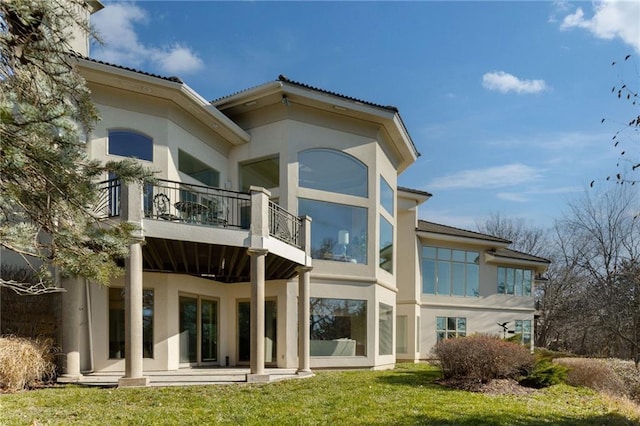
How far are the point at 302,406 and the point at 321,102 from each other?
34.8 ft

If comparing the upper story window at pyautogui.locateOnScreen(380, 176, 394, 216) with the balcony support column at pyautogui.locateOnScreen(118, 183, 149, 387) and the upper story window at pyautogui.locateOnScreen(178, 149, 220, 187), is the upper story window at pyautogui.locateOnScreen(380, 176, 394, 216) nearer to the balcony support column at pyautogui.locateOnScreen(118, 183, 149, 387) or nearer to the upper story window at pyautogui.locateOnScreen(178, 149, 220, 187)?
the upper story window at pyautogui.locateOnScreen(178, 149, 220, 187)

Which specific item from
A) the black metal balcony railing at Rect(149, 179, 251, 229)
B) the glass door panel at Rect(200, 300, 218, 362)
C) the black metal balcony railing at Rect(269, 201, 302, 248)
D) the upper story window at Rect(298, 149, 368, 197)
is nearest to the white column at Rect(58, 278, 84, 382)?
the black metal balcony railing at Rect(149, 179, 251, 229)

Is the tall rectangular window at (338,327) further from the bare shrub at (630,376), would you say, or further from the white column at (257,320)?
the bare shrub at (630,376)

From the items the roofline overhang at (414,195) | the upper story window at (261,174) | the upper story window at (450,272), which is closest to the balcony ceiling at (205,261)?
the upper story window at (261,174)

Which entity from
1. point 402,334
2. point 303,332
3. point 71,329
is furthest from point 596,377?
point 71,329

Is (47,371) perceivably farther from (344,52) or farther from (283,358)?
(344,52)

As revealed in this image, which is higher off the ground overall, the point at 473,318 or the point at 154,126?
the point at 154,126

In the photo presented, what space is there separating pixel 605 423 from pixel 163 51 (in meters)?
12.1

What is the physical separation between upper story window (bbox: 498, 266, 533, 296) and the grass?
16520 mm

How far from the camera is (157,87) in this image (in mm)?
13703

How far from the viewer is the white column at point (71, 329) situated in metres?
11.4

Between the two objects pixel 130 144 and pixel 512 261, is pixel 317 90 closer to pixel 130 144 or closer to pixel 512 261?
pixel 130 144

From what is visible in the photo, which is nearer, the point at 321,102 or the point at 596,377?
the point at 596,377

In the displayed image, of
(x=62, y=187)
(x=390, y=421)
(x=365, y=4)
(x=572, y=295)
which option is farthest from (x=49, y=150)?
(x=572, y=295)
